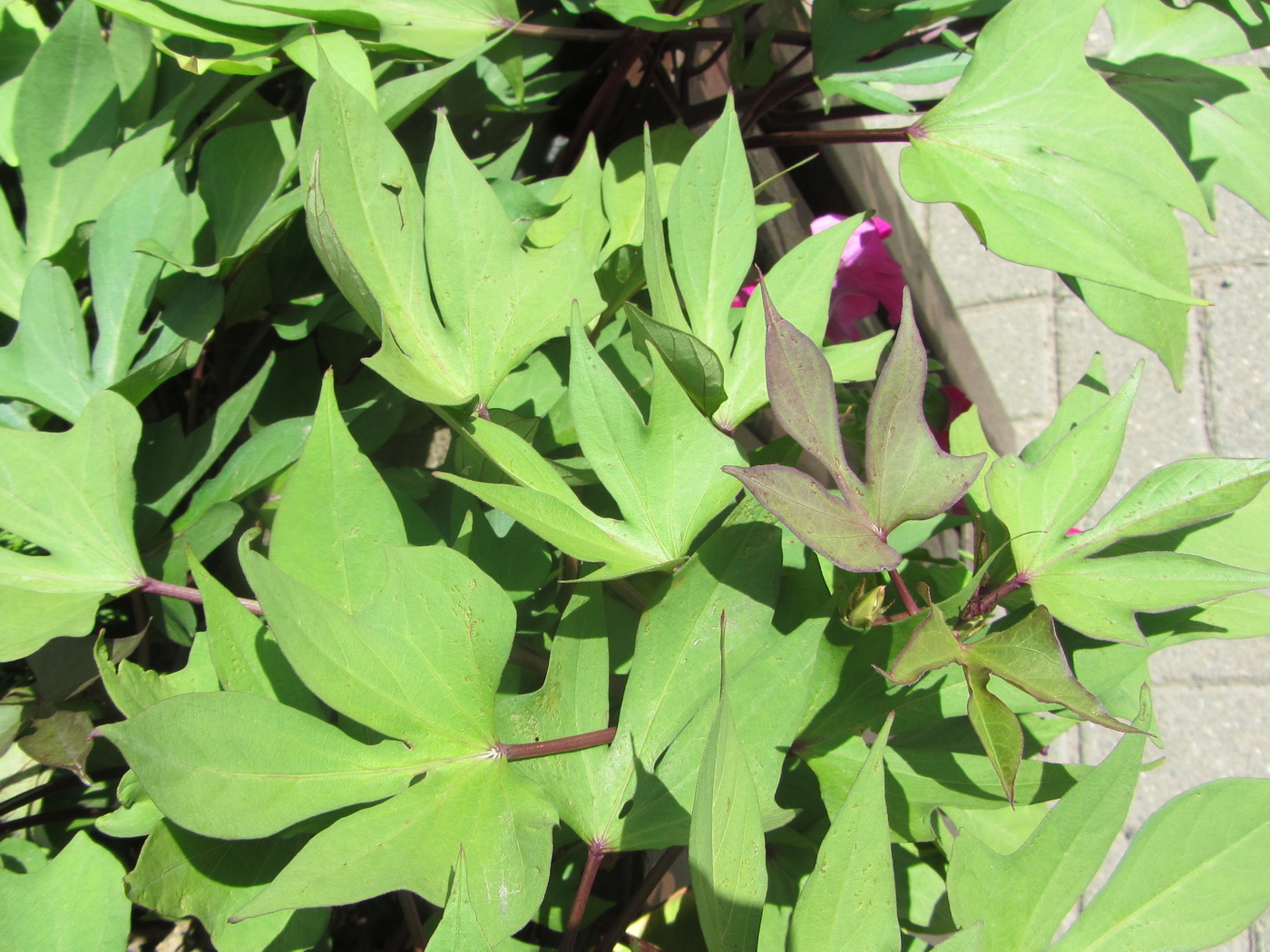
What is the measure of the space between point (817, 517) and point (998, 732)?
0.34 ft

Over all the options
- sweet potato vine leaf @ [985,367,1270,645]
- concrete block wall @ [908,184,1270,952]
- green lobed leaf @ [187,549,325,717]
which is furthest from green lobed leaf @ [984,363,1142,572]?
concrete block wall @ [908,184,1270,952]

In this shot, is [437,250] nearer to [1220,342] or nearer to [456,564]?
[456,564]

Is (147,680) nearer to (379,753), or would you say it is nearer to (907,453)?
(379,753)

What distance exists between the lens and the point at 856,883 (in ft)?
1.03

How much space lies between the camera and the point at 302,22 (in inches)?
20.4

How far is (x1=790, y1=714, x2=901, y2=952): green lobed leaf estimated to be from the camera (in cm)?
31

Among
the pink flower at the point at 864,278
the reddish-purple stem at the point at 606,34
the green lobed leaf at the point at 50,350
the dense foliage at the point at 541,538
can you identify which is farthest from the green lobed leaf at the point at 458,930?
the pink flower at the point at 864,278

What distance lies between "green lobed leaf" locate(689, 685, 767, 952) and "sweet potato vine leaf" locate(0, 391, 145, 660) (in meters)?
0.30

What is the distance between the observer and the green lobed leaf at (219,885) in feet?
1.18

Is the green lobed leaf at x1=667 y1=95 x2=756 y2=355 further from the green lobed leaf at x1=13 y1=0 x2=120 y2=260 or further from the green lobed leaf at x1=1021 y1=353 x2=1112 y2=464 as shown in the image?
the green lobed leaf at x1=13 y1=0 x2=120 y2=260

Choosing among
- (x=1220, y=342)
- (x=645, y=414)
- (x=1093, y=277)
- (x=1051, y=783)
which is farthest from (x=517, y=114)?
(x=1220, y=342)

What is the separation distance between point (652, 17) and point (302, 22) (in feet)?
0.63

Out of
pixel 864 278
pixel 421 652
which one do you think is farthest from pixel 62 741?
pixel 864 278

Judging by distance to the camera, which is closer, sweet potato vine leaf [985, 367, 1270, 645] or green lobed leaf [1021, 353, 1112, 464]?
sweet potato vine leaf [985, 367, 1270, 645]
